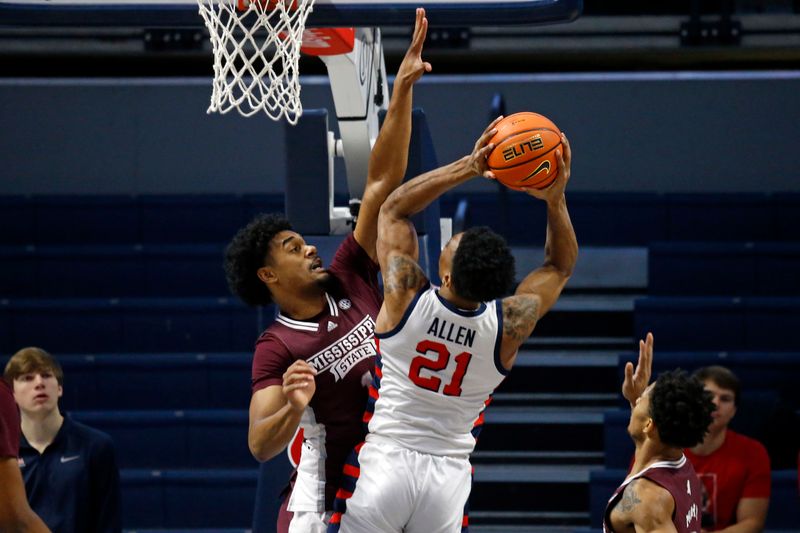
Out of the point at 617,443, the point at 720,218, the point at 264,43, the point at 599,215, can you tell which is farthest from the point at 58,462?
the point at 720,218

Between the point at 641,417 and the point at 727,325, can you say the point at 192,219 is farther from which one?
the point at 641,417

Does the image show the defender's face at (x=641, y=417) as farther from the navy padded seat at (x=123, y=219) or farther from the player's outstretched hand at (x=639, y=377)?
the navy padded seat at (x=123, y=219)

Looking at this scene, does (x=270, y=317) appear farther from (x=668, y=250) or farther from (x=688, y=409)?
(x=688, y=409)

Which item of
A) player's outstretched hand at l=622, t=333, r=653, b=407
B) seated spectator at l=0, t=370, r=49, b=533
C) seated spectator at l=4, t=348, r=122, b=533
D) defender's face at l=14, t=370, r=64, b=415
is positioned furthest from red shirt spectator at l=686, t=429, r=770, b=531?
seated spectator at l=0, t=370, r=49, b=533

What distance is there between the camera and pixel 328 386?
13.0ft

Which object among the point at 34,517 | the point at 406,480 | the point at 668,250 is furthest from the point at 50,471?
the point at 668,250

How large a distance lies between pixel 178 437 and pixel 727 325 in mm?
3433

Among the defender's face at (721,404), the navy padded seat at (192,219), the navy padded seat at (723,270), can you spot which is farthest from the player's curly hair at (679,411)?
the navy padded seat at (192,219)

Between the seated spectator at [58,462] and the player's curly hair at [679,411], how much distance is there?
2.15 metres

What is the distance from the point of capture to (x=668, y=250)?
8.42 metres

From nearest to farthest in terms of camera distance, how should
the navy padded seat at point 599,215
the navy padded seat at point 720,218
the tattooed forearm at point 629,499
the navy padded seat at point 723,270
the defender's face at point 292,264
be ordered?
1. the tattooed forearm at point 629,499
2. the defender's face at point 292,264
3. the navy padded seat at point 723,270
4. the navy padded seat at point 720,218
5. the navy padded seat at point 599,215

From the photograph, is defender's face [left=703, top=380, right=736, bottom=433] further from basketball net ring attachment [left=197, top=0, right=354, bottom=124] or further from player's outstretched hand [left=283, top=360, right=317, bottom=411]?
player's outstretched hand [left=283, top=360, right=317, bottom=411]

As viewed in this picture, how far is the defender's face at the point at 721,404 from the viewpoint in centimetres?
558

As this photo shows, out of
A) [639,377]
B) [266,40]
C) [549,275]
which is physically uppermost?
[266,40]
